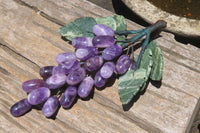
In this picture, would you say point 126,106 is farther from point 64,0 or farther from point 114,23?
point 64,0

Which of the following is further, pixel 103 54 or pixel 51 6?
pixel 51 6

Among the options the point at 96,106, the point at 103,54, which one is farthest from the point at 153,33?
the point at 96,106

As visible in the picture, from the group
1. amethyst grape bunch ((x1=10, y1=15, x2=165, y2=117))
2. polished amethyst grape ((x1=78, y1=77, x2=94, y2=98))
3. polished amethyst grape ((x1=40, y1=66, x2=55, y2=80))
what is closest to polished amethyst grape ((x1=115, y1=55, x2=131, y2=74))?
amethyst grape bunch ((x1=10, y1=15, x2=165, y2=117))

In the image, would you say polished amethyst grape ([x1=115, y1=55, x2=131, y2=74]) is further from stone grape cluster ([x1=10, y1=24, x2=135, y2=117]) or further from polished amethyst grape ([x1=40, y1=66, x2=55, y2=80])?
polished amethyst grape ([x1=40, y1=66, x2=55, y2=80])

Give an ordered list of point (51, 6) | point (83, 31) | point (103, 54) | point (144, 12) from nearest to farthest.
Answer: point (103, 54) → point (83, 31) → point (51, 6) → point (144, 12)

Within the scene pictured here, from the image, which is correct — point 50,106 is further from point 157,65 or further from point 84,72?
point 157,65

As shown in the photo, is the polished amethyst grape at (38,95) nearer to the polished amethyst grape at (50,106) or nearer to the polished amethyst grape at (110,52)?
the polished amethyst grape at (50,106)
